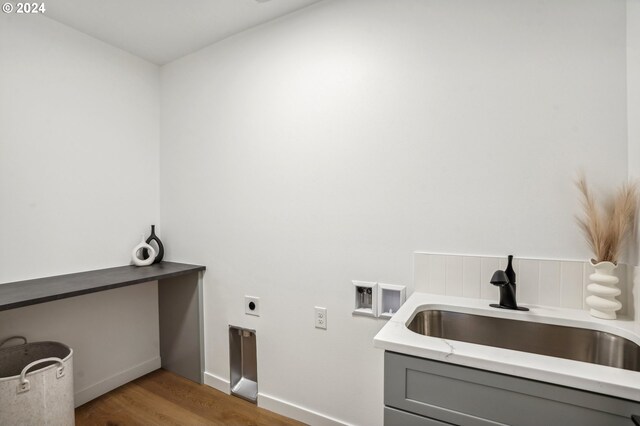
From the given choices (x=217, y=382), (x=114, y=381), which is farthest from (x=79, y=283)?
(x=217, y=382)

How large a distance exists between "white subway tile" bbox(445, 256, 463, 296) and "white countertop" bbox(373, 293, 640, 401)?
11cm

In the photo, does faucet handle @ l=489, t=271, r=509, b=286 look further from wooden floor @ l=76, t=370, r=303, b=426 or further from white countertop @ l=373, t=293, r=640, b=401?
wooden floor @ l=76, t=370, r=303, b=426

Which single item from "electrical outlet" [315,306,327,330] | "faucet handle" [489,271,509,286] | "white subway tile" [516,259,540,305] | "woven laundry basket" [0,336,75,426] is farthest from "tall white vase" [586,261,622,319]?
"woven laundry basket" [0,336,75,426]

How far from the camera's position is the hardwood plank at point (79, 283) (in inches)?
57.4

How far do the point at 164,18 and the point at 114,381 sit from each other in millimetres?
2420

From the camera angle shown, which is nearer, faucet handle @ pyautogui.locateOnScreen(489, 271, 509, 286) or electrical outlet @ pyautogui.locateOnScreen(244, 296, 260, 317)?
faucet handle @ pyautogui.locateOnScreen(489, 271, 509, 286)

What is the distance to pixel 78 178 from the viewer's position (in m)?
2.04

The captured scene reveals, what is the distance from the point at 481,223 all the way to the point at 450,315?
1.40 ft

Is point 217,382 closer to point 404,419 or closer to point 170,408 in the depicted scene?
point 170,408

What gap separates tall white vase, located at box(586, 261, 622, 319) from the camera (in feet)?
3.56

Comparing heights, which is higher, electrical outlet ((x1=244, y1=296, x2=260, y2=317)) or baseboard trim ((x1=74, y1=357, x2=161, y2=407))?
electrical outlet ((x1=244, y1=296, x2=260, y2=317))

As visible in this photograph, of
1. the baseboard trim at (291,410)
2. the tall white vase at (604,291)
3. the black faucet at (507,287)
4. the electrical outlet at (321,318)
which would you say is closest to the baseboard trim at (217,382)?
the baseboard trim at (291,410)

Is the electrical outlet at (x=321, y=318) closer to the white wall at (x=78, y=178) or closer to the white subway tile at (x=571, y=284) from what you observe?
the white subway tile at (x=571, y=284)

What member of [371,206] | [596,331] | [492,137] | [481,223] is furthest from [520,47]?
[596,331]
